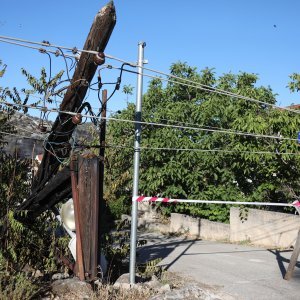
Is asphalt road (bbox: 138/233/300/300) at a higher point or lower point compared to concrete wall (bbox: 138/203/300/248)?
lower

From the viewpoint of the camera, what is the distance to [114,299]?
6902 mm

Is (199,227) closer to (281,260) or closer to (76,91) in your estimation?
(281,260)

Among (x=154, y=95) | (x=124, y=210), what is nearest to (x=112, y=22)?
(x=154, y=95)

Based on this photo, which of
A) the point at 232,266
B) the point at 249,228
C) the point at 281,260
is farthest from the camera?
the point at 249,228

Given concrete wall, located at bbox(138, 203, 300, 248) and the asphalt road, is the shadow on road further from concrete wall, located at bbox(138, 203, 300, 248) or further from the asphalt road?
concrete wall, located at bbox(138, 203, 300, 248)

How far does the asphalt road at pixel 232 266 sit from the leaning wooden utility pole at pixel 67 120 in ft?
11.7

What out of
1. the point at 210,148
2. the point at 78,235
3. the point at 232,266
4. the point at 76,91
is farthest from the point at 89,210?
the point at 210,148

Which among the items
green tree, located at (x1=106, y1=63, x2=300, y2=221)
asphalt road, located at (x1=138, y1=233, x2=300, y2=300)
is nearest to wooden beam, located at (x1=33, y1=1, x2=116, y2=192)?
asphalt road, located at (x1=138, y1=233, x2=300, y2=300)

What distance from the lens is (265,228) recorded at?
14.4 meters

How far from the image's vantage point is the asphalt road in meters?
8.38

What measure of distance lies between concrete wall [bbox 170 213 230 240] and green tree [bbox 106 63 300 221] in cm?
54

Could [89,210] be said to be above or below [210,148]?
below

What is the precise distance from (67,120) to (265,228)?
912 cm

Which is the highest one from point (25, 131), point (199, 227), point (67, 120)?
point (25, 131)
